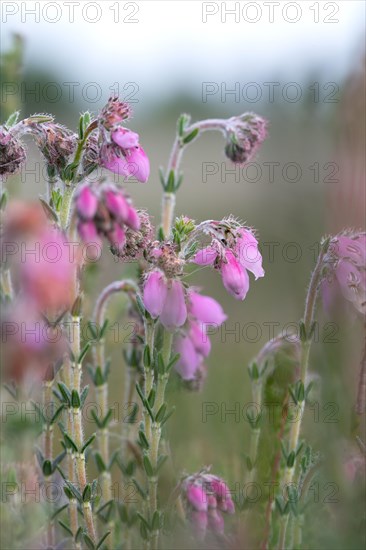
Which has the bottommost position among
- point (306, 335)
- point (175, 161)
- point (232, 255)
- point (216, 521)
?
point (216, 521)

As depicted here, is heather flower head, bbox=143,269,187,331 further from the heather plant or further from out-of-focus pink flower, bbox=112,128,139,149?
out-of-focus pink flower, bbox=112,128,139,149

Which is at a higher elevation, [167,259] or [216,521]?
[167,259]

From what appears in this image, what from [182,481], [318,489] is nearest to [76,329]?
[182,481]

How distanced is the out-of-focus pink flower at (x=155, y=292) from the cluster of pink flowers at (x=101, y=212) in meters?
0.43

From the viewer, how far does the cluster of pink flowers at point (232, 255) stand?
2.04 meters

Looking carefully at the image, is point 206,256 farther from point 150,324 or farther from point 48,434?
point 48,434

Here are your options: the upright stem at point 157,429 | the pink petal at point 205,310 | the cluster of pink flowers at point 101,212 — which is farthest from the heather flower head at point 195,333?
the cluster of pink flowers at point 101,212

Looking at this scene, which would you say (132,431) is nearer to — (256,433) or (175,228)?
(256,433)

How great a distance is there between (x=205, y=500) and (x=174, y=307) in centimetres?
58

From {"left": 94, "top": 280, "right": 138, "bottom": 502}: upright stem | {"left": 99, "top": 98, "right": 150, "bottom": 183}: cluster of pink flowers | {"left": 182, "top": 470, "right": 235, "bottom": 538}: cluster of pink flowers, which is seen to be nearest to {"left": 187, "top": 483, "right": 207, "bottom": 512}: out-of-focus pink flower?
{"left": 182, "top": 470, "right": 235, "bottom": 538}: cluster of pink flowers

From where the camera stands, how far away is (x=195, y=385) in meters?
2.60

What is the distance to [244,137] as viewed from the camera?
7.90ft

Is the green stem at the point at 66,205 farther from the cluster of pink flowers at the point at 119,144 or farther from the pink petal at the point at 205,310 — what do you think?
the pink petal at the point at 205,310

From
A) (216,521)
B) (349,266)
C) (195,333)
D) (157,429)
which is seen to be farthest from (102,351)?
(349,266)
